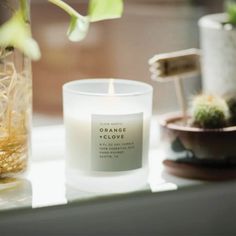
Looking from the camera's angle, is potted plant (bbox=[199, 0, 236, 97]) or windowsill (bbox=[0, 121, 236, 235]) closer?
windowsill (bbox=[0, 121, 236, 235])

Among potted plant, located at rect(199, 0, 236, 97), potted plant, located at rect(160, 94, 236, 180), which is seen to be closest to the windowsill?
potted plant, located at rect(160, 94, 236, 180)

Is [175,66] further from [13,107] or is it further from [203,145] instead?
[13,107]

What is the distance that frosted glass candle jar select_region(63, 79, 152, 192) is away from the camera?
742mm

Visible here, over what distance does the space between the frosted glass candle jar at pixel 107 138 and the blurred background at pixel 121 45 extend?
307 millimetres

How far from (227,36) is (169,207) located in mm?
234

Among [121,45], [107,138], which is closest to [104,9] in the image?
[107,138]

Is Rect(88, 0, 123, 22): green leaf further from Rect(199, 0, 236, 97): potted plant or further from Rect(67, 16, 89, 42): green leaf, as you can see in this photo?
Rect(199, 0, 236, 97): potted plant

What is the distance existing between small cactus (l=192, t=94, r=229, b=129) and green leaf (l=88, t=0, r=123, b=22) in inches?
7.0

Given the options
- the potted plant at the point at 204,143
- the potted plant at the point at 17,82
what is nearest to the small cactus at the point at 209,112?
the potted plant at the point at 204,143

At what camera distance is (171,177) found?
0.83 m

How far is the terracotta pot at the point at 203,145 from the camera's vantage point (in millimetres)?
797

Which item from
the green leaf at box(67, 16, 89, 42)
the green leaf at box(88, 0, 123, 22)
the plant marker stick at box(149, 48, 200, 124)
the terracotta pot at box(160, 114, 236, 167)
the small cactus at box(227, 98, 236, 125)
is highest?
the green leaf at box(88, 0, 123, 22)

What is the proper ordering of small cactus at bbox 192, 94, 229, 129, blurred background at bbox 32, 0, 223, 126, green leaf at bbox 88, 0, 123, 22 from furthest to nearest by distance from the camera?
blurred background at bbox 32, 0, 223, 126 < small cactus at bbox 192, 94, 229, 129 < green leaf at bbox 88, 0, 123, 22

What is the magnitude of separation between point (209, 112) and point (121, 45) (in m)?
0.35
